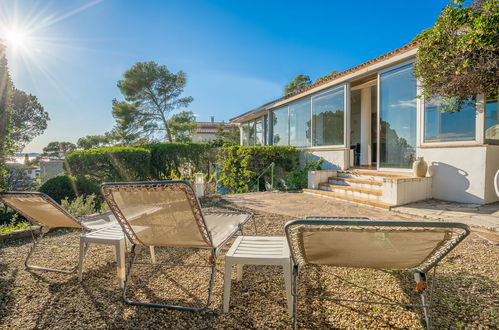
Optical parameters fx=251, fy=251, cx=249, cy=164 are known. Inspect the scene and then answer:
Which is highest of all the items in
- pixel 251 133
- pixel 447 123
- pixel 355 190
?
pixel 251 133

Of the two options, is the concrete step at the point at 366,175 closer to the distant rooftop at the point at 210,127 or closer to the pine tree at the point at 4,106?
the pine tree at the point at 4,106

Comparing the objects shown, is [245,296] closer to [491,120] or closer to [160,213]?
[160,213]

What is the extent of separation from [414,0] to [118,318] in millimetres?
11610

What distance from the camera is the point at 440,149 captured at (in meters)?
5.67

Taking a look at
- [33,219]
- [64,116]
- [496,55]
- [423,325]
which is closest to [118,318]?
[33,219]

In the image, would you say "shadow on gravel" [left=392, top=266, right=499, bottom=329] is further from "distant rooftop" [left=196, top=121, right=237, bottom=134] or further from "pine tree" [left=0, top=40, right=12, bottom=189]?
"distant rooftop" [left=196, top=121, right=237, bottom=134]

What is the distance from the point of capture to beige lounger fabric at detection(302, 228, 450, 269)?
1322 mm

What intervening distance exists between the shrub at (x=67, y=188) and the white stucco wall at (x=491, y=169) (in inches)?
329

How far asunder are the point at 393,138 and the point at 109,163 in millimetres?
8449

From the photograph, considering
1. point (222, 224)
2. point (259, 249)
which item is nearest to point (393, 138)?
point (222, 224)

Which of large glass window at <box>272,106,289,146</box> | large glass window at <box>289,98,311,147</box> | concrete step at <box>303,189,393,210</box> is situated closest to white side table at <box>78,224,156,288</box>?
concrete step at <box>303,189,393,210</box>

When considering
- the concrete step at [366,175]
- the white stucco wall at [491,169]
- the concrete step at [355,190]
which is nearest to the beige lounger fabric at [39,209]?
the concrete step at [355,190]

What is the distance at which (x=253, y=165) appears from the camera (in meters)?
9.17

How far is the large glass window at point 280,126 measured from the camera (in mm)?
11448
